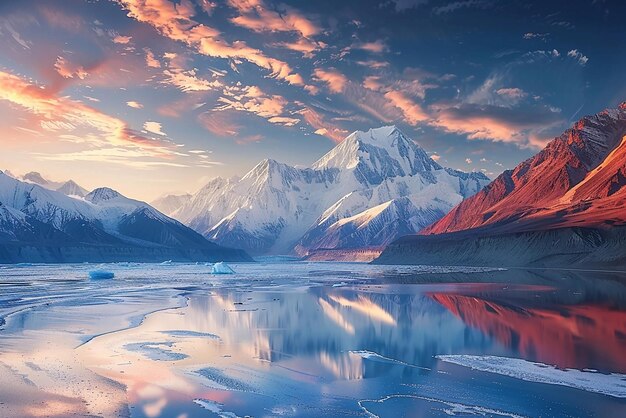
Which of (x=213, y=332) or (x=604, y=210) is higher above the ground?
(x=604, y=210)

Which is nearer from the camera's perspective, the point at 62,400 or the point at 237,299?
the point at 62,400

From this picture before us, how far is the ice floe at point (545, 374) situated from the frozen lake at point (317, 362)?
0.27 feet

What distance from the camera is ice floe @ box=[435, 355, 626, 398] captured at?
19.7 metres

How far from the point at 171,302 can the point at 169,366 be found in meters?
31.1

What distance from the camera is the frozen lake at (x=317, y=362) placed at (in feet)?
58.9

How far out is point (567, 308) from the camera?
43281 mm

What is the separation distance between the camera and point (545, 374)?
853 inches

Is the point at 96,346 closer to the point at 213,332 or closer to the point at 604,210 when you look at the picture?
the point at 213,332

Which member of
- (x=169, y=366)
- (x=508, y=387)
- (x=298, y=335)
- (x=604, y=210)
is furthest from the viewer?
(x=604, y=210)

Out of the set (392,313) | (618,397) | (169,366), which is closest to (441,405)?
(618,397)

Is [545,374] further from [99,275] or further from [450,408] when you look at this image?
[99,275]

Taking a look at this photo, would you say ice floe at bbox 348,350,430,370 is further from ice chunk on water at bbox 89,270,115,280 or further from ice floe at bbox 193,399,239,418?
ice chunk on water at bbox 89,270,115,280

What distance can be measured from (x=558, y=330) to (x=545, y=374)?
11.7 meters

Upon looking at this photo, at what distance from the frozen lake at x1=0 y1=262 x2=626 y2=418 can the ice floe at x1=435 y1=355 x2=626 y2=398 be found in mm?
A: 82
